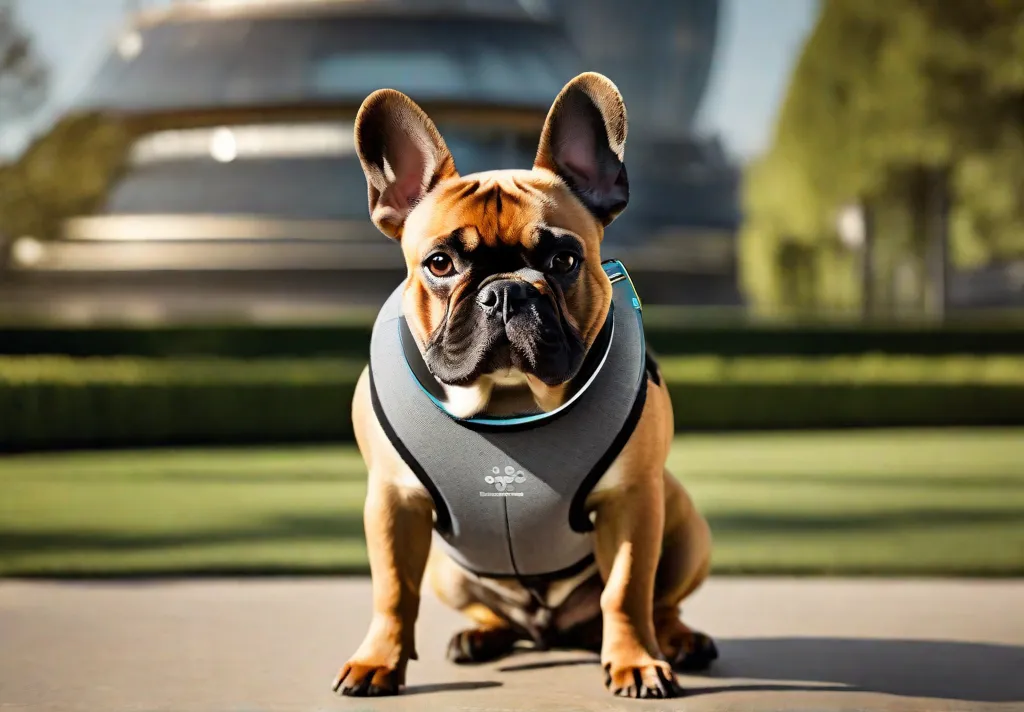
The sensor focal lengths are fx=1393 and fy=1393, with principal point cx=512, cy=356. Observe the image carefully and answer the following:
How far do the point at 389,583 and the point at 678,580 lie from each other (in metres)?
1.05

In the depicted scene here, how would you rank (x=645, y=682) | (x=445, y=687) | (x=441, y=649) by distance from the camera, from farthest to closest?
1. (x=441, y=649)
2. (x=445, y=687)
3. (x=645, y=682)

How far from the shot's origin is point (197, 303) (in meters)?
34.8

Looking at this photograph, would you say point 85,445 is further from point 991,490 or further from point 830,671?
point 830,671

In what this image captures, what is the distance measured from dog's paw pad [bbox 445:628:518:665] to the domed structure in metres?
84.1

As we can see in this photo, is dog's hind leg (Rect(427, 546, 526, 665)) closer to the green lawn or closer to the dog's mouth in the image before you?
the dog's mouth

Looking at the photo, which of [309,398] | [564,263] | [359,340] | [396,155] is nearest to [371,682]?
[564,263]

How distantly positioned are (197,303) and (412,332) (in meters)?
31.4

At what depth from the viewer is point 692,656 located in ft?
15.7

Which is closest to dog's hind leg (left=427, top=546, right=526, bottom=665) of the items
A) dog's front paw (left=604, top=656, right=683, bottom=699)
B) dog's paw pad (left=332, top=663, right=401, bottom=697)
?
dog's paw pad (left=332, top=663, right=401, bottom=697)

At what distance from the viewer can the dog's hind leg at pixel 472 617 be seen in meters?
4.89

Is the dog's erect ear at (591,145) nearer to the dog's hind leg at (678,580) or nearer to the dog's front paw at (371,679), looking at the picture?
the dog's hind leg at (678,580)

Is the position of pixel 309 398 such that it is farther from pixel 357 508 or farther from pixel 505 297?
pixel 505 297

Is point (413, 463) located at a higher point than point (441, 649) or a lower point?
higher

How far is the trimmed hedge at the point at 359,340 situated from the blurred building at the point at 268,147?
10.4 m
